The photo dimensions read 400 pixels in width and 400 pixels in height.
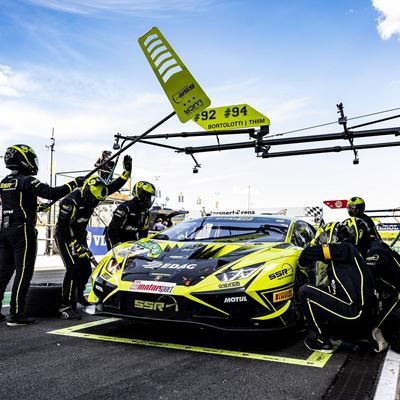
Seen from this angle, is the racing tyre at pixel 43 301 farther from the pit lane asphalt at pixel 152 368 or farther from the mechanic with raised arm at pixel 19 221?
the pit lane asphalt at pixel 152 368

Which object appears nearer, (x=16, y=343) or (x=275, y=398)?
(x=275, y=398)

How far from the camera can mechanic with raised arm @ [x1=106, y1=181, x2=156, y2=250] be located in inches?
220

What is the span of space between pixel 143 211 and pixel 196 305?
2.58 metres

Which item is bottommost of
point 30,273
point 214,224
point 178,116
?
point 30,273

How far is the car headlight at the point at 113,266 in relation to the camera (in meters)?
4.10

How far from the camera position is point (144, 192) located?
226 inches

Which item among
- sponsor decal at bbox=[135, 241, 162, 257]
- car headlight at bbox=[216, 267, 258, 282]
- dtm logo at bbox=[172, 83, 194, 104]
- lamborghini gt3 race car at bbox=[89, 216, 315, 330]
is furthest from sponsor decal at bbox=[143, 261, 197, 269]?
dtm logo at bbox=[172, 83, 194, 104]

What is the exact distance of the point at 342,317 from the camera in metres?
3.59

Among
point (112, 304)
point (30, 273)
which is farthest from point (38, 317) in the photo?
point (112, 304)

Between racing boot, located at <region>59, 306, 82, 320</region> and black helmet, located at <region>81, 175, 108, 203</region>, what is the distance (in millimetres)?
1255

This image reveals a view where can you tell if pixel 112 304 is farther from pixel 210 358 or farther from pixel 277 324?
pixel 277 324

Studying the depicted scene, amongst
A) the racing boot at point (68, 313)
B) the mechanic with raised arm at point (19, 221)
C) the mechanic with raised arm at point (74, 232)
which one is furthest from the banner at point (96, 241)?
the mechanic with raised arm at point (19, 221)

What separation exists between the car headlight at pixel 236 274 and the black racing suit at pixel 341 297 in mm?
464

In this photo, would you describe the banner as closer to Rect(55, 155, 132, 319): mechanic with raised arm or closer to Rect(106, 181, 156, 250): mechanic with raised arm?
Rect(106, 181, 156, 250): mechanic with raised arm
